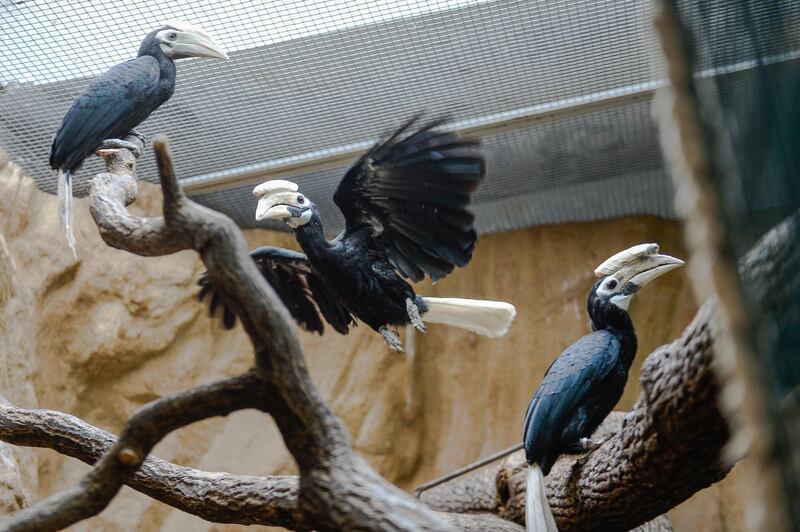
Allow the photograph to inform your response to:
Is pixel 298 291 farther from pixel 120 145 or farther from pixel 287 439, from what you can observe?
pixel 287 439

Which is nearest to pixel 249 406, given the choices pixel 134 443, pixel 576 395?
pixel 134 443

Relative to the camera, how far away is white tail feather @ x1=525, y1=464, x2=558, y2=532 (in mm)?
2316

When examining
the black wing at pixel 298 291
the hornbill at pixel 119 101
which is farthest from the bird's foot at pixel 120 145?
the black wing at pixel 298 291

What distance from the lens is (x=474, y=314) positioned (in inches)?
112

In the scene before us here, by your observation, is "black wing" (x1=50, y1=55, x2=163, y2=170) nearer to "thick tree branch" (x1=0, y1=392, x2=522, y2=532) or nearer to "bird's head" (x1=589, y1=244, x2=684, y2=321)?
"thick tree branch" (x1=0, y1=392, x2=522, y2=532)

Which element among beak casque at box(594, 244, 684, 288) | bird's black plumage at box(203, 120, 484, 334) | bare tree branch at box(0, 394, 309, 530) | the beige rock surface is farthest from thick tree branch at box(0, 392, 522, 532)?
the beige rock surface

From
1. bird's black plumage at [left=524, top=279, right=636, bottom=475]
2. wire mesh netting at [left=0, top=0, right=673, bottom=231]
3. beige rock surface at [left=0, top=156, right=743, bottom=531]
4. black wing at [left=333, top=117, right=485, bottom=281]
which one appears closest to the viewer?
bird's black plumage at [left=524, top=279, right=636, bottom=475]

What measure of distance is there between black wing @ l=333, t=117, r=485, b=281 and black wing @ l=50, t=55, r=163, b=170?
73cm

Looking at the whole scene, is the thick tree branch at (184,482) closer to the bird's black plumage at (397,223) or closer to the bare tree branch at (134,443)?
the bare tree branch at (134,443)

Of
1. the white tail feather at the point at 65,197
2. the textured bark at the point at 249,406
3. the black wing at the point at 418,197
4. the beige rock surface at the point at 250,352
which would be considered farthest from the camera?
the beige rock surface at the point at 250,352

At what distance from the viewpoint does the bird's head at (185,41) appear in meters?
2.88

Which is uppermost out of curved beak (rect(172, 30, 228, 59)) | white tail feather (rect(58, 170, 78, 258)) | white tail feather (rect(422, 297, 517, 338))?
curved beak (rect(172, 30, 228, 59))

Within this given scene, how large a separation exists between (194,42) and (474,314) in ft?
4.27

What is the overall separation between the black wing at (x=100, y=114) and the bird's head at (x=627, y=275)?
157 centimetres
